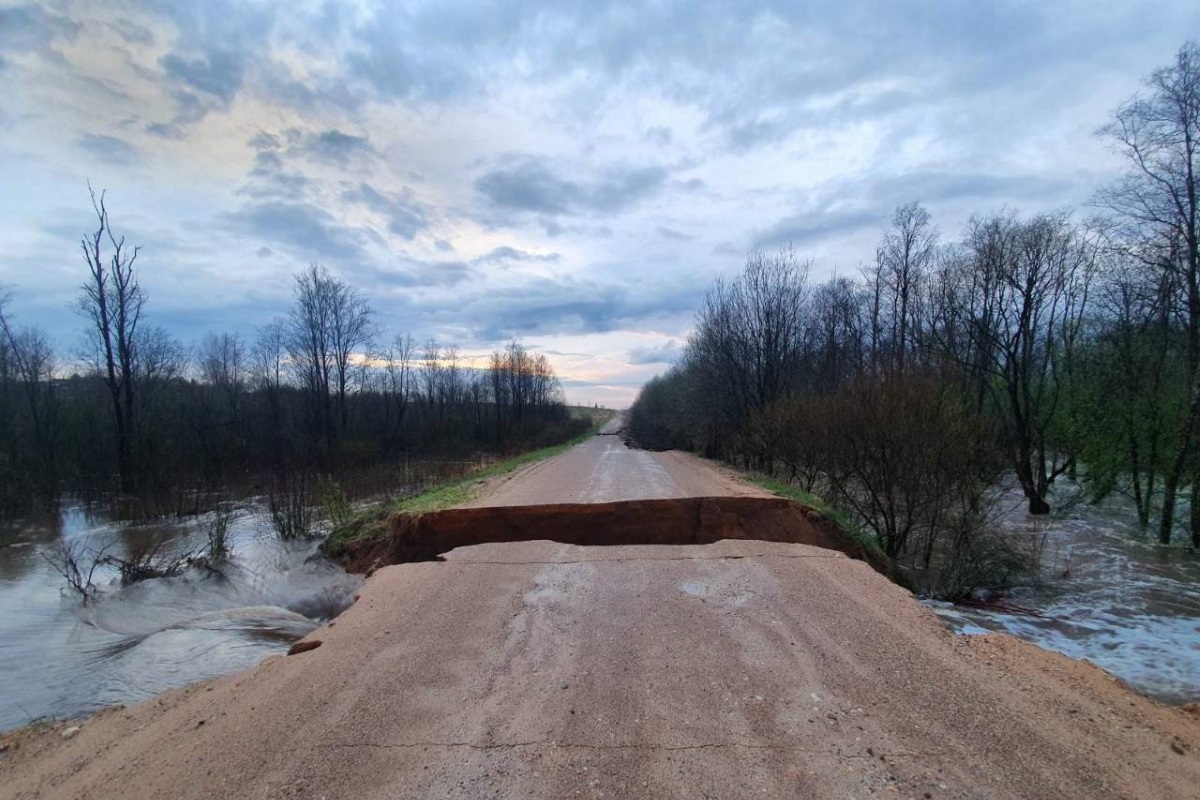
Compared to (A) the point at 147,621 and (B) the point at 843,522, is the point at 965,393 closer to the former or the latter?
(B) the point at 843,522

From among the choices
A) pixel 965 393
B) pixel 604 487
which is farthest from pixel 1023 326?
pixel 604 487

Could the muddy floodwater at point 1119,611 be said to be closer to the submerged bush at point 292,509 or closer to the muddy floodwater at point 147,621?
the muddy floodwater at point 147,621

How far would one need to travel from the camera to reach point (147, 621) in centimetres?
904

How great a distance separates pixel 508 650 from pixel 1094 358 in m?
23.4

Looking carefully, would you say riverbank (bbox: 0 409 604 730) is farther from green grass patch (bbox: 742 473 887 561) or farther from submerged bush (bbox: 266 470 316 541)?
green grass patch (bbox: 742 473 887 561)

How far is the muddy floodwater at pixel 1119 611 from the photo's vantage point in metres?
7.30

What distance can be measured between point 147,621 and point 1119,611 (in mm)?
15340

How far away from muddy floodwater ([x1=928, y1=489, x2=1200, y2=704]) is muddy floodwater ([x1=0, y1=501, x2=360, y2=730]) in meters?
9.25

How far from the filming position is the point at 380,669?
451cm

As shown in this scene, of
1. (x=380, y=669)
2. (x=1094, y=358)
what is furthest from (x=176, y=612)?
(x=1094, y=358)

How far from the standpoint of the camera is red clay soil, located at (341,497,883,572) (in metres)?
10.0

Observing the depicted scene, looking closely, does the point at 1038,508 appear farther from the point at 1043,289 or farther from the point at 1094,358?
the point at 1043,289

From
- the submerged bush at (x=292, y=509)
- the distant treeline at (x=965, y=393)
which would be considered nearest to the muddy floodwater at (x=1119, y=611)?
the distant treeline at (x=965, y=393)

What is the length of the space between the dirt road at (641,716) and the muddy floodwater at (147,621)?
1.78 m
